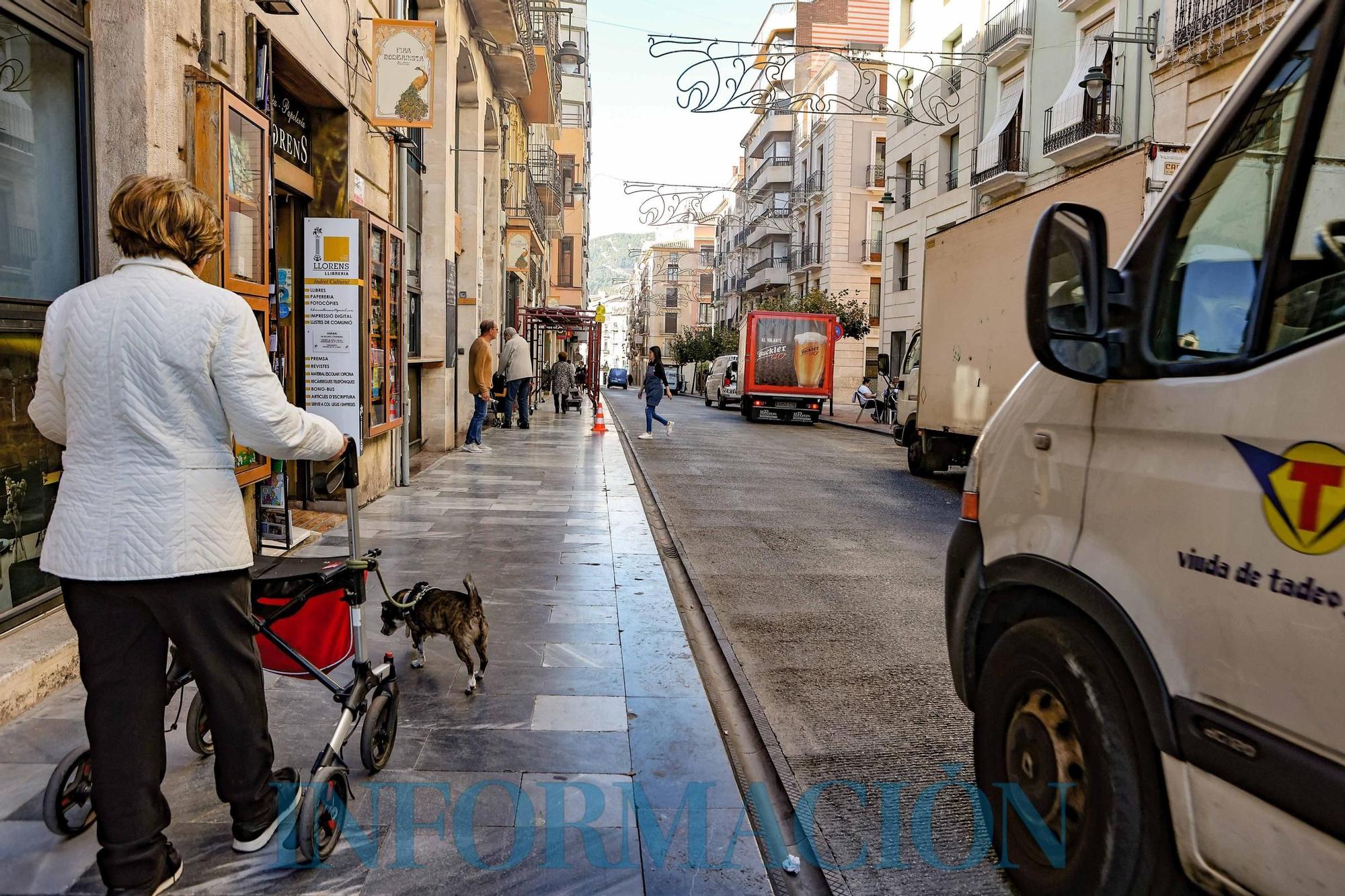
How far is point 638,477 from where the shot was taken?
1345cm

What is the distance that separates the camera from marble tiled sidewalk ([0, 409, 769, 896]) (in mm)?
3049

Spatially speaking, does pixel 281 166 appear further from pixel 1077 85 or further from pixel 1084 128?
pixel 1077 85

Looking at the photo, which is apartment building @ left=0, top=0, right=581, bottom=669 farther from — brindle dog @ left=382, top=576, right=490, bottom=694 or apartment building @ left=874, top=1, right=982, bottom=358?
apartment building @ left=874, top=1, right=982, bottom=358

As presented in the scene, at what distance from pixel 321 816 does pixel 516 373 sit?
58.0ft

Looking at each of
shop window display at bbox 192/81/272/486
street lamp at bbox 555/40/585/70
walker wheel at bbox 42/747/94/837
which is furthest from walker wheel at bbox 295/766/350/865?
street lamp at bbox 555/40/585/70

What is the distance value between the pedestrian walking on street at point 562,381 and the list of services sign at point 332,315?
64.2 ft

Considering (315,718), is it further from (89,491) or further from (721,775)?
(89,491)

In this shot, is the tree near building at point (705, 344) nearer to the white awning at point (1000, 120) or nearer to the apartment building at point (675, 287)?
the apartment building at point (675, 287)

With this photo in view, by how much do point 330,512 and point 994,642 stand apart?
24.3 ft

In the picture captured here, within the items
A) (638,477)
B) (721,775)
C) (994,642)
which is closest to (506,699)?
(721,775)

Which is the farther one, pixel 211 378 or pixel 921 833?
pixel 921 833

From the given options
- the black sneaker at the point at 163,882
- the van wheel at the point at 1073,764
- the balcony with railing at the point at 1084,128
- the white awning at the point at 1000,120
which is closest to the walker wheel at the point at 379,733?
the black sneaker at the point at 163,882

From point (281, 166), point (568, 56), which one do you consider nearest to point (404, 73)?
point (281, 166)

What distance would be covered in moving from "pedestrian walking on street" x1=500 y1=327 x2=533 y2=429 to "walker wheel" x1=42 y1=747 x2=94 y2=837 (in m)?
16.9
